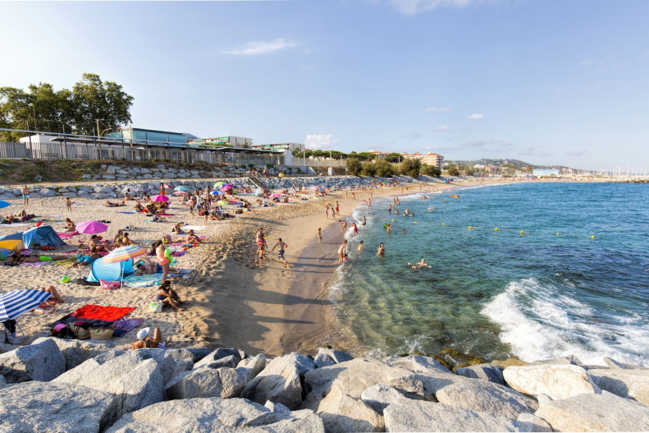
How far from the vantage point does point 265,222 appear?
22922mm

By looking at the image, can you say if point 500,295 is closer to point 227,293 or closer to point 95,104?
point 227,293

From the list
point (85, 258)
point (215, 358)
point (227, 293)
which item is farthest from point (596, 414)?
point (85, 258)

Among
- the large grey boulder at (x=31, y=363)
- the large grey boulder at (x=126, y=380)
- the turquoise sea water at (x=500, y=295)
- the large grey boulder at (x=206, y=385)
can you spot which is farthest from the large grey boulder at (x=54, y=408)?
the turquoise sea water at (x=500, y=295)

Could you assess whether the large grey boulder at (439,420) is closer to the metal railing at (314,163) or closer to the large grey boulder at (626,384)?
the large grey boulder at (626,384)

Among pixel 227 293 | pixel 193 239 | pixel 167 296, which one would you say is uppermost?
pixel 193 239

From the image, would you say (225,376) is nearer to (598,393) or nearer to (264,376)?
(264,376)

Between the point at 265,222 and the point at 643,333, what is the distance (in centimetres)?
2008

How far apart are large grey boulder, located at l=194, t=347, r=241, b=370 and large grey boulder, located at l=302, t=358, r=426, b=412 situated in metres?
0.95

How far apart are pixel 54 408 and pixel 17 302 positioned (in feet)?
17.1

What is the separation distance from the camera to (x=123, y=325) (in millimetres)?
7832

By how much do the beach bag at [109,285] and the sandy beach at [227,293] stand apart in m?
0.17

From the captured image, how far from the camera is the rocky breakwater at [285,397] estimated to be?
3.40 m

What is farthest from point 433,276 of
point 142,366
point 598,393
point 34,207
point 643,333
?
point 34,207

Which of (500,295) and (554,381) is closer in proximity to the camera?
(554,381)
